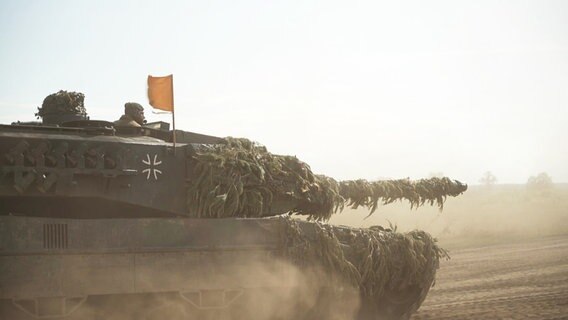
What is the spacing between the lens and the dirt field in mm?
14719

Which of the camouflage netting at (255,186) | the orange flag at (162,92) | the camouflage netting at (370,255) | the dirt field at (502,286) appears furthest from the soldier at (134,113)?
the dirt field at (502,286)

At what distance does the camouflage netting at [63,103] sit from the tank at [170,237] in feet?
0.07

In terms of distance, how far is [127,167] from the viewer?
1106 cm

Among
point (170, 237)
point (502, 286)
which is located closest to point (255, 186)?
point (170, 237)

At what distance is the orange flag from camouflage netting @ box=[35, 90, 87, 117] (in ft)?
5.14

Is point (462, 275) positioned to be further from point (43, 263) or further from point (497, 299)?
point (43, 263)

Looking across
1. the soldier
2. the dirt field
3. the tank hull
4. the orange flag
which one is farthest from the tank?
the dirt field

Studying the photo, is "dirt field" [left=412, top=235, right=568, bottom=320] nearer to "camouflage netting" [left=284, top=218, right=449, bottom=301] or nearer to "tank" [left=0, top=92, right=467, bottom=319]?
"camouflage netting" [left=284, top=218, right=449, bottom=301]

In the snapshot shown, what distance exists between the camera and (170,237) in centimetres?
1087

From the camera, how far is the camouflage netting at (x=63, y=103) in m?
13.0

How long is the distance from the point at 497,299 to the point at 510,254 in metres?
11.2

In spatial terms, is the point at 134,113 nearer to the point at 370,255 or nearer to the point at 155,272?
the point at 155,272

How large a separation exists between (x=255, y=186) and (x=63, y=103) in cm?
349

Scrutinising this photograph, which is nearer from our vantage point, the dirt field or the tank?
the tank
